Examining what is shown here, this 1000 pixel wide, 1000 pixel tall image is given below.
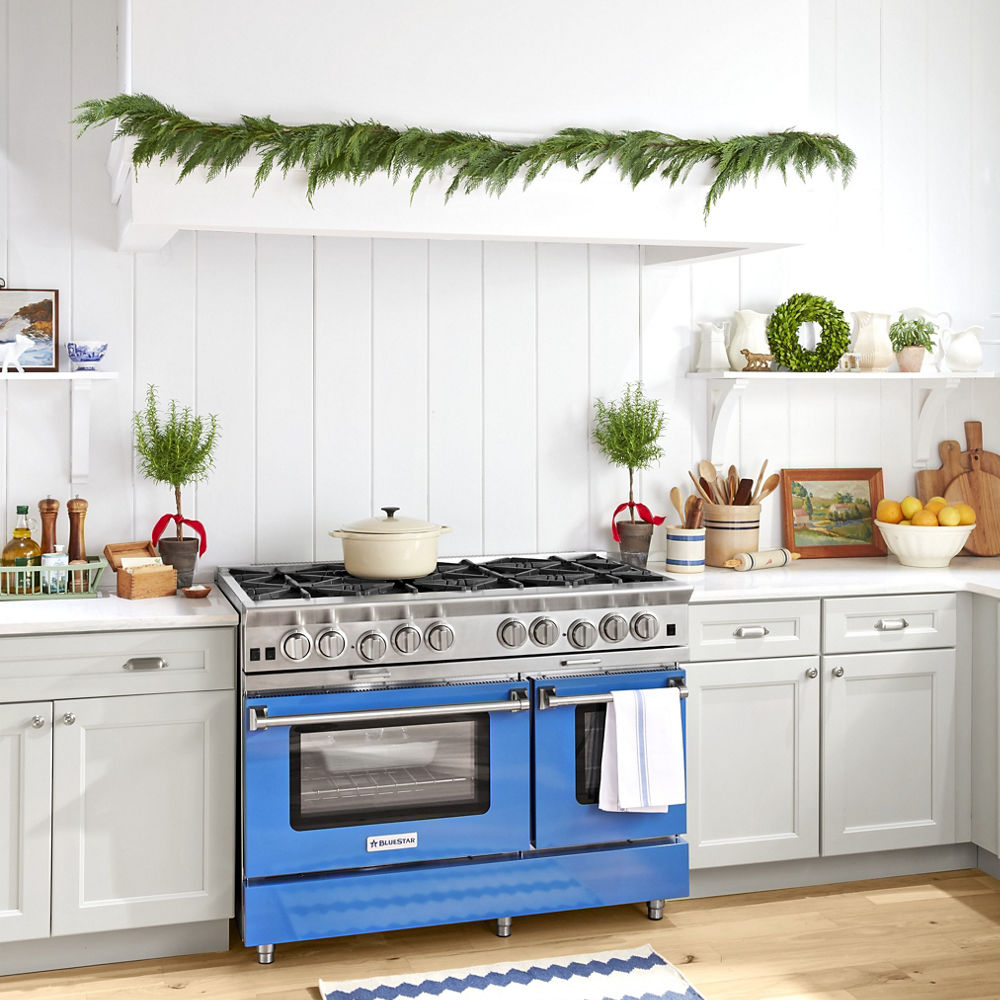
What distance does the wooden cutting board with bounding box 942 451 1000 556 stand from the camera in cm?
403

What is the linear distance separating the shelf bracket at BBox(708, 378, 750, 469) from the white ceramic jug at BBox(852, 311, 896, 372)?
361 mm

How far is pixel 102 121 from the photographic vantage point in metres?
2.81

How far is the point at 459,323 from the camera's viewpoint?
143 inches

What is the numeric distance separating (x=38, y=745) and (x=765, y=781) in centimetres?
191

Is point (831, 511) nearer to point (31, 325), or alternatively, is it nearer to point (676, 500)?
point (676, 500)

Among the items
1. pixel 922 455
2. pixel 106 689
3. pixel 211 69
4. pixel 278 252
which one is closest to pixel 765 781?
pixel 922 455

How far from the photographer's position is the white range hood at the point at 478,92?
2857 millimetres

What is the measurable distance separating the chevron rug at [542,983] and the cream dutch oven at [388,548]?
99 cm

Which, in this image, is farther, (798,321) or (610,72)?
(798,321)

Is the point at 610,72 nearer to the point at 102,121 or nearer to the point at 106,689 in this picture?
the point at 102,121

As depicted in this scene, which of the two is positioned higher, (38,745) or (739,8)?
(739,8)

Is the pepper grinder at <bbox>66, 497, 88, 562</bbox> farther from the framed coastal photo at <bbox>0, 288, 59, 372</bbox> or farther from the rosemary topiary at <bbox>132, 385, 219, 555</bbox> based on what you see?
the framed coastal photo at <bbox>0, 288, 59, 372</bbox>

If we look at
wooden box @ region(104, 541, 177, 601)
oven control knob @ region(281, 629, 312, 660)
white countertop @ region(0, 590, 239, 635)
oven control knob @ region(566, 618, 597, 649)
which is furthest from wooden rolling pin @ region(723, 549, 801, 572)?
wooden box @ region(104, 541, 177, 601)

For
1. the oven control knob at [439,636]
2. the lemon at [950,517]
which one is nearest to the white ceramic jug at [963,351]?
the lemon at [950,517]
